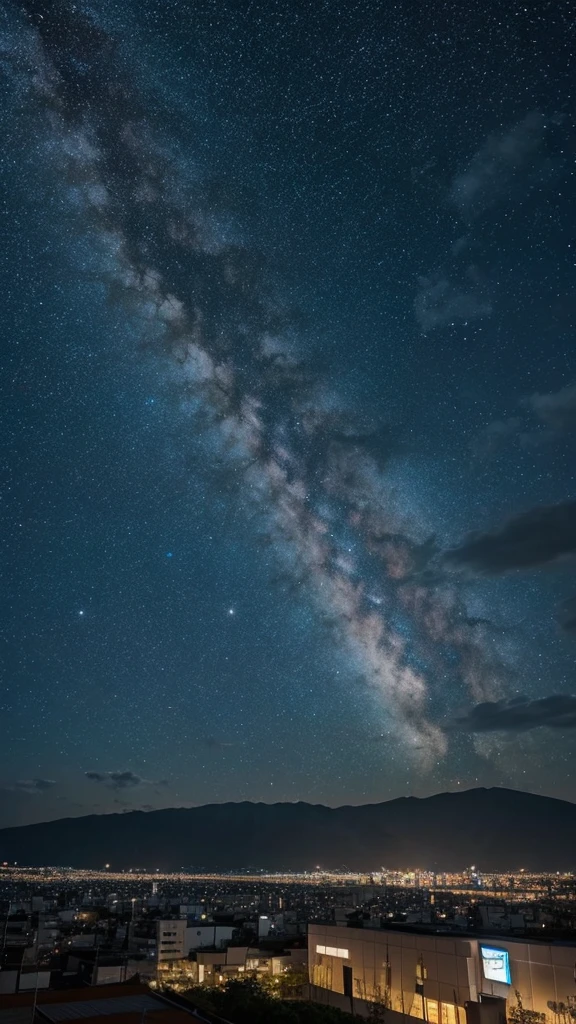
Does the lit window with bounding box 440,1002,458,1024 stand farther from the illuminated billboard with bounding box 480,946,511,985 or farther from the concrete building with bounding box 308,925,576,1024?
the illuminated billboard with bounding box 480,946,511,985

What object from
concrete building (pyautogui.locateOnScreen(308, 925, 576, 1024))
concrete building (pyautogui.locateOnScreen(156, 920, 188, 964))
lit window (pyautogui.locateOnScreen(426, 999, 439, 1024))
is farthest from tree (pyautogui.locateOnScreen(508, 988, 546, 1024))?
concrete building (pyautogui.locateOnScreen(156, 920, 188, 964))

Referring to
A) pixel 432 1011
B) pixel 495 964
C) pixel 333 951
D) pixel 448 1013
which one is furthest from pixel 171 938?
pixel 495 964

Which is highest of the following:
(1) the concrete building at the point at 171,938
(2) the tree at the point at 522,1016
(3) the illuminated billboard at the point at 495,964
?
(3) the illuminated billboard at the point at 495,964

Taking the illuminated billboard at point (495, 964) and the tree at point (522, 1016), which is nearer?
the tree at point (522, 1016)

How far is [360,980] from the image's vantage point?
94.9 ft

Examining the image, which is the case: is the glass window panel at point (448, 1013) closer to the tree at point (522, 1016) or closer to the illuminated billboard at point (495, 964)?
the illuminated billboard at point (495, 964)

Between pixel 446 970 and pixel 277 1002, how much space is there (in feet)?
28.5

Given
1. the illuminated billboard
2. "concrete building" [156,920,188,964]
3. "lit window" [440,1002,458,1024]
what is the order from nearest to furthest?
the illuminated billboard
"lit window" [440,1002,458,1024]
"concrete building" [156,920,188,964]

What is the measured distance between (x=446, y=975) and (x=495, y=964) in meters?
2.42

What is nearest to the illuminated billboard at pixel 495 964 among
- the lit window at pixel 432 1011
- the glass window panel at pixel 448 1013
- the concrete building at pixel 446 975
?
the concrete building at pixel 446 975

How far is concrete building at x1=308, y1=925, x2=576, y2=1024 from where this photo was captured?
69.4 feet

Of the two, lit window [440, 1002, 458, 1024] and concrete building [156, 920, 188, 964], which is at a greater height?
lit window [440, 1002, 458, 1024]

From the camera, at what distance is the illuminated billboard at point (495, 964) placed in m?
22.6

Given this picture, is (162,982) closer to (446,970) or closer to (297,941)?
(297,941)
